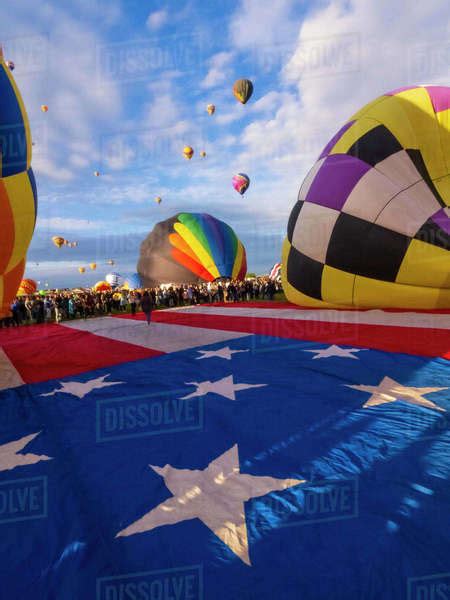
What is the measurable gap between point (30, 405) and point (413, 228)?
10070mm

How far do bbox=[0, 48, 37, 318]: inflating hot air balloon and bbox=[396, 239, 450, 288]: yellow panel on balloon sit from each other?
9.68m

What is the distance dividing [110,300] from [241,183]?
1925cm

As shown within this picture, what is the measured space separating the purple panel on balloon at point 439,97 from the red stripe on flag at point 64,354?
1103cm

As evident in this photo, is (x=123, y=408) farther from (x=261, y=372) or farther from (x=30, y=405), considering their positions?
(x=261, y=372)

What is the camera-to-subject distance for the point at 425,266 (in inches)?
369

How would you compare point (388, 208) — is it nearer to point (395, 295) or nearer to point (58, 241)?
point (395, 295)

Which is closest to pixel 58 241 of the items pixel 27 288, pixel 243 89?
pixel 27 288

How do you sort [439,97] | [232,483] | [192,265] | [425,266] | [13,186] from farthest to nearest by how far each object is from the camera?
[192,265] < [439,97] < [425,266] < [13,186] < [232,483]

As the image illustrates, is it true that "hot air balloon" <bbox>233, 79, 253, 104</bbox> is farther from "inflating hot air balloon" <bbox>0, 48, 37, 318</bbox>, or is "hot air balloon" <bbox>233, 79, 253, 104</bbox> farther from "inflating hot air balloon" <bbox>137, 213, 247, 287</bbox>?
"inflating hot air balloon" <bbox>0, 48, 37, 318</bbox>

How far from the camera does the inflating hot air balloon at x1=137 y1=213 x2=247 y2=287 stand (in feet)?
88.6

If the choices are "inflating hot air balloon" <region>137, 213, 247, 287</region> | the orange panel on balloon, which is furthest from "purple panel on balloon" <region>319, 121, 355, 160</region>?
the orange panel on balloon

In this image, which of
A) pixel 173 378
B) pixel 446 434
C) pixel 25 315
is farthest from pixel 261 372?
pixel 25 315

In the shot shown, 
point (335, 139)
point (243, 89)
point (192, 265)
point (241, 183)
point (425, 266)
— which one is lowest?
point (425, 266)

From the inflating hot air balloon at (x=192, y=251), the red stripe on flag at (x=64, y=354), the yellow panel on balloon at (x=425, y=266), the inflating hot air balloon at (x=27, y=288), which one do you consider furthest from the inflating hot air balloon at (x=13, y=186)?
the inflating hot air balloon at (x=27, y=288)
